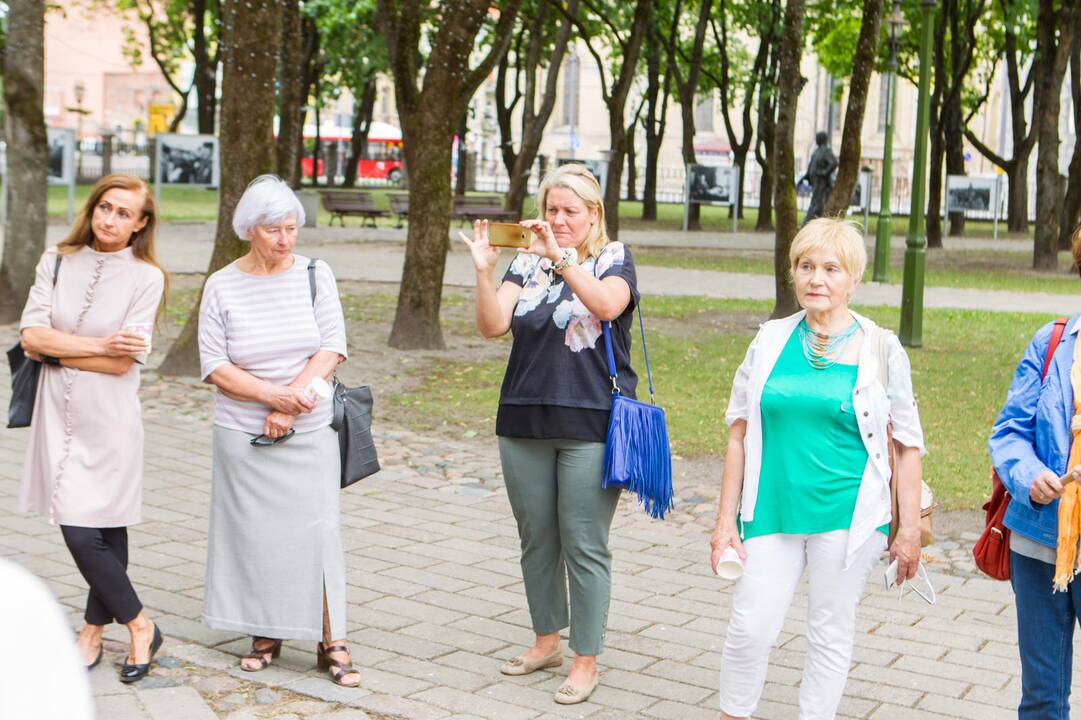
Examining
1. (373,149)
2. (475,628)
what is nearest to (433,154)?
(475,628)

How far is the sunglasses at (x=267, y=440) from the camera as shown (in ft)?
16.6

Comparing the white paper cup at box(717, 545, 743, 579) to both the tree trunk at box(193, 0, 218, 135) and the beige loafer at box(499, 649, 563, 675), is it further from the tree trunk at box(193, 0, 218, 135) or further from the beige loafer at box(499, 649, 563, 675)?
the tree trunk at box(193, 0, 218, 135)

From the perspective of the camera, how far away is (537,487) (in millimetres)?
5109

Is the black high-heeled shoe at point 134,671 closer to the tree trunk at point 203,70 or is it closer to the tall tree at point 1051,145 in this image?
the tall tree at point 1051,145

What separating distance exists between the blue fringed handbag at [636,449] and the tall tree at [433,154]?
830 centimetres

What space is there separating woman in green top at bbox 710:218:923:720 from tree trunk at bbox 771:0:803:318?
446 inches

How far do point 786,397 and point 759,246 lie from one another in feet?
89.6

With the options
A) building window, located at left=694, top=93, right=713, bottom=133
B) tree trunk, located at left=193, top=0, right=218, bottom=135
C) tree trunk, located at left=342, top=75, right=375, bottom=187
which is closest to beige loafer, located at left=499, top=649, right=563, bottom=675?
tree trunk, located at left=193, top=0, right=218, bottom=135

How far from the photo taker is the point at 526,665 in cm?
534

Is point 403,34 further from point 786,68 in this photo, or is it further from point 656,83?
point 656,83

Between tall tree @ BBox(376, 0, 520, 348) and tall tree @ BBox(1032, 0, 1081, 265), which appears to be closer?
tall tree @ BBox(376, 0, 520, 348)

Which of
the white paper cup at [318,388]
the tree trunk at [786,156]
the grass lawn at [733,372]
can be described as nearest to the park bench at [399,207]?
the grass lawn at [733,372]

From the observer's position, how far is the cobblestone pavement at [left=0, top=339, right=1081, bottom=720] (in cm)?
504

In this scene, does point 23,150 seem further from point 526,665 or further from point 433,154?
point 526,665
